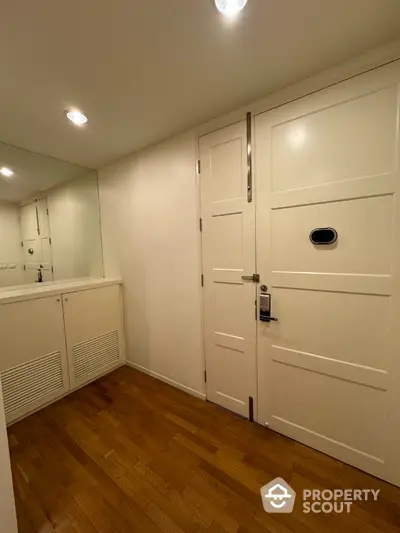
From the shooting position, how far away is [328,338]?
154 centimetres

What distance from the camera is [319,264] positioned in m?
1.53

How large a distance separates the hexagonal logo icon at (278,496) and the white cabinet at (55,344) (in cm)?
199

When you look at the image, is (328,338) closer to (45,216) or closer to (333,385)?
(333,385)

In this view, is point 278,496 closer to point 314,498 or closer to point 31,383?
point 314,498

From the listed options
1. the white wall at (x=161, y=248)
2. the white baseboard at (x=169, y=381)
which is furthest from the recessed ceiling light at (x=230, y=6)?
the white baseboard at (x=169, y=381)

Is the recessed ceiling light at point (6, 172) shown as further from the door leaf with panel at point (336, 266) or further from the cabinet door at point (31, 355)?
the door leaf with panel at point (336, 266)

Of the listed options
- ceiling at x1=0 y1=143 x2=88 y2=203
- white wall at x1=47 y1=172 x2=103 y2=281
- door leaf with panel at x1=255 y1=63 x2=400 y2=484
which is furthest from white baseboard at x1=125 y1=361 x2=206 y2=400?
ceiling at x1=0 y1=143 x2=88 y2=203

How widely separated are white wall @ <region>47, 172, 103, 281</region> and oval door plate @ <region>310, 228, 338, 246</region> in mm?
2545

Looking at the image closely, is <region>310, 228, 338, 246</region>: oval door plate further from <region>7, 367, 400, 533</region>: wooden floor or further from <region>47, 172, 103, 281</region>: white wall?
<region>47, 172, 103, 281</region>: white wall

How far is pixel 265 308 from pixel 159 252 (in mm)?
1217

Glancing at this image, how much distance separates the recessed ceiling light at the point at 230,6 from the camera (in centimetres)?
102

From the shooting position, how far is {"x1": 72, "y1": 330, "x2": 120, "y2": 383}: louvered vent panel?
246 cm

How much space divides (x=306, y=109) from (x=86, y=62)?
53.1 inches

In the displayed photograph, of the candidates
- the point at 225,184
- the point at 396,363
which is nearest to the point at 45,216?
the point at 225,184
